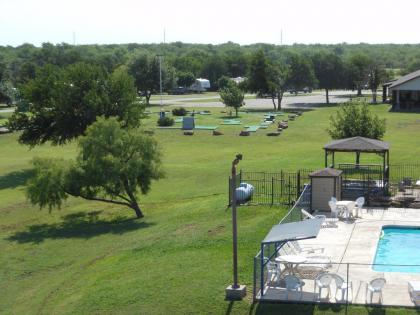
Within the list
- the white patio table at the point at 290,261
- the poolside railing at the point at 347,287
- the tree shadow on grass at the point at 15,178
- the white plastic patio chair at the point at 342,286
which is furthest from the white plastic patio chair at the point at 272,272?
the tree shadow on grass at the point at 15,178

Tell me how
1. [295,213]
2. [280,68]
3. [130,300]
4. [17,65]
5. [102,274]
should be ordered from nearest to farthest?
[130,300] → [102,274] → [295,213] → [280,68] → [17,65]

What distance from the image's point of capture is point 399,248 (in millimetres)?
25375

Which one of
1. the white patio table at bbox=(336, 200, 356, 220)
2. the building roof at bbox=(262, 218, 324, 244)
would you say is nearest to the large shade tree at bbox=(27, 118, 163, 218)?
the white patio table at bbox=(336, 200, 356, 220)

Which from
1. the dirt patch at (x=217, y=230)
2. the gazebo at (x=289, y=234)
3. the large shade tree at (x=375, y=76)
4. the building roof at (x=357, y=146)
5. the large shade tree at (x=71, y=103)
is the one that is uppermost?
the large shade tree at (x=375, y=76)

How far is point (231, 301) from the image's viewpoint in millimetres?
19781

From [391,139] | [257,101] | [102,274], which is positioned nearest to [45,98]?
[391,139]

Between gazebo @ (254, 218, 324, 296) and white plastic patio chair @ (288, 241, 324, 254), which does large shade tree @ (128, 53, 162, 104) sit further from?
gazebo @ (254, 218, 324, 296)

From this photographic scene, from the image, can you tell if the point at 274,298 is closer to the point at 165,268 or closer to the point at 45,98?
the point at 165,268

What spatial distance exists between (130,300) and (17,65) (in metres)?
166

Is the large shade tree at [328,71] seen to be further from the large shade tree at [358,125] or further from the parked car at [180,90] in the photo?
the large shade tree at [358,125]

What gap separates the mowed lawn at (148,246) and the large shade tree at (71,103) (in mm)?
3546

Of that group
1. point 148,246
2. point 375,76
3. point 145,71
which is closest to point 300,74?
point 375,76

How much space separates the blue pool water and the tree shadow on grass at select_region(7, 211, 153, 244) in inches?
450

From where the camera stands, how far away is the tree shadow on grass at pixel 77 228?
105 ft
